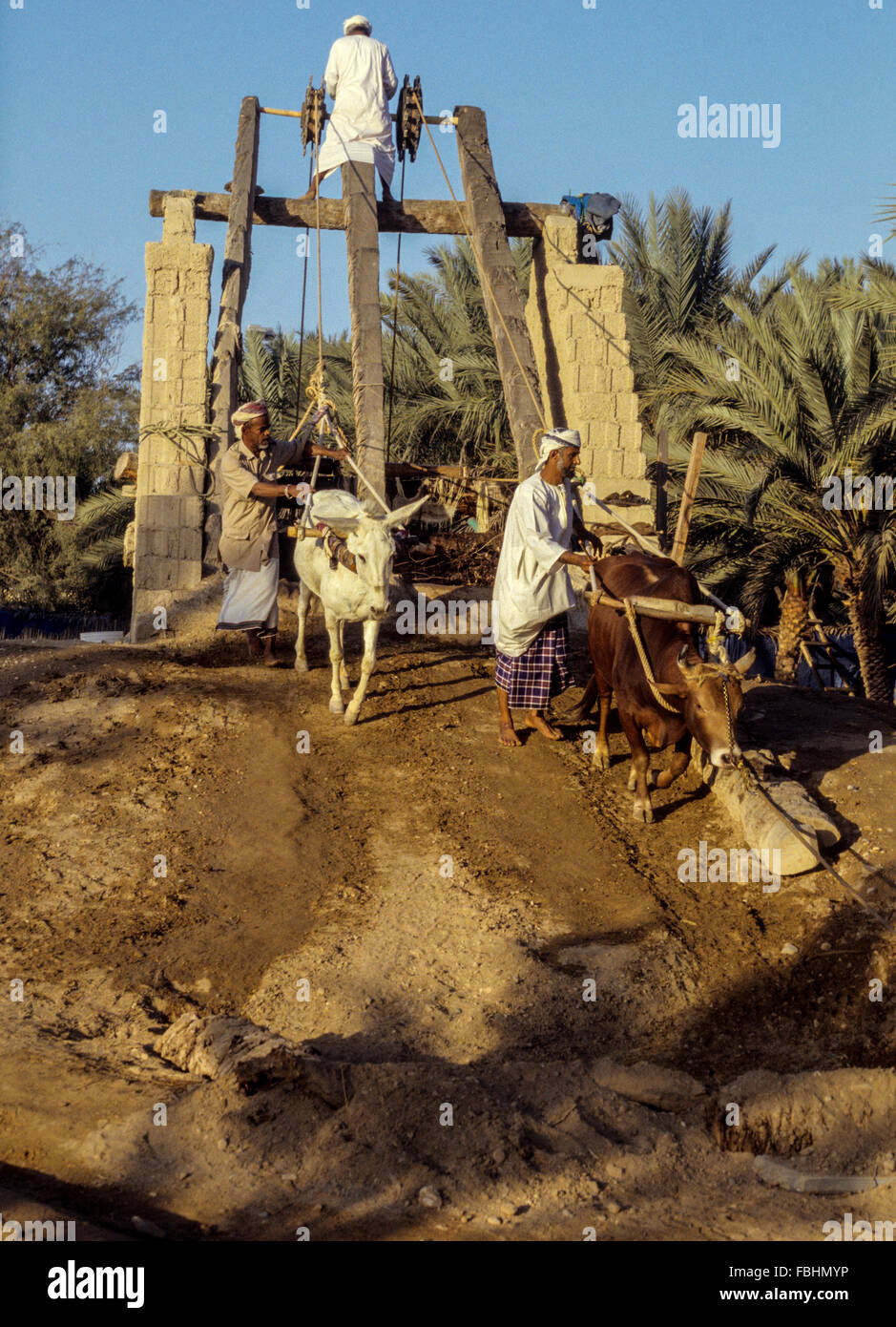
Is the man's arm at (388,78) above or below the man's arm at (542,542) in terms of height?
above

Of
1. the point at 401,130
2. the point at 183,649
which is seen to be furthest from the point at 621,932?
the point at 401,130

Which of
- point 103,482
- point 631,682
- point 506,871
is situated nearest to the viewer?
point 506,871

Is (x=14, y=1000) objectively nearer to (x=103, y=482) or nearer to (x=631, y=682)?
(x=631, y=682)

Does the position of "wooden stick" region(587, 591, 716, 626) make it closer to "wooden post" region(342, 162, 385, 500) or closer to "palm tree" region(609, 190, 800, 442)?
"wooden post" region(342, 162, 385, 500)

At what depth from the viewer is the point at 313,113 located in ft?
43.2

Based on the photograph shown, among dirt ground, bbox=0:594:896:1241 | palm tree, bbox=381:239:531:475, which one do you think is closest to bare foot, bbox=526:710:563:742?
dirt ground, bbox=0:594:896:1241

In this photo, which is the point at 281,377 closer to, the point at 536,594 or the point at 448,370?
the point at 448,370

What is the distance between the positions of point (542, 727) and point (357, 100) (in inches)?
290

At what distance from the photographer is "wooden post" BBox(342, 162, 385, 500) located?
39.2ft

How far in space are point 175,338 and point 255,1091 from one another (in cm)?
896

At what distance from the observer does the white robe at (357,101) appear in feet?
43.0

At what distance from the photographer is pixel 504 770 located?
9.02 metres

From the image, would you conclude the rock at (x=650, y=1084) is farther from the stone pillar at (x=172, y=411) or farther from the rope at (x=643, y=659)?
the stone pillar at (x=172, y=411)

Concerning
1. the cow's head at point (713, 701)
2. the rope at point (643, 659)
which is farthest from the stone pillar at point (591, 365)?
the cow's head at point (713, 701)
